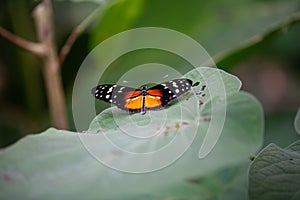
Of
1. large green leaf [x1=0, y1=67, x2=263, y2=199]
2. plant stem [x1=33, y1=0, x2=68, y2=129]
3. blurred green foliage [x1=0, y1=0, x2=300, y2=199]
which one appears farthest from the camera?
blurred green foliage [x1=0, y1=0, x2=300, y2=199]

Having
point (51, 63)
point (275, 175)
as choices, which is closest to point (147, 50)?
point (51, 63)

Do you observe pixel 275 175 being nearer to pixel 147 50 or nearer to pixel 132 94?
pixel 132 94

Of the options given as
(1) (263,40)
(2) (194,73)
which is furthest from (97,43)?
(2) (194,73)

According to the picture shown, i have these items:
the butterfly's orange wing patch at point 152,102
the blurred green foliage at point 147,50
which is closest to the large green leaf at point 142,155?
the butterfly's orange wing patch at point 152,102

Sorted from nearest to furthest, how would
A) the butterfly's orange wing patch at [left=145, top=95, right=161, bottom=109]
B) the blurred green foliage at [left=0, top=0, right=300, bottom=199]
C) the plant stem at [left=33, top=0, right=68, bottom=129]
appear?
the butterfly's orange wing patch at [left=145, top=95, right=161, bottom=109]
the plant stem at [left=33, top=0, right=68, bottom=129]
the blurred green foliage at [left=0, top=0, right=300, bottom=199]

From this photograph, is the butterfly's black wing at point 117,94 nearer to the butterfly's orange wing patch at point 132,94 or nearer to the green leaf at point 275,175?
the butterfly's orange wing patch at point 132,94

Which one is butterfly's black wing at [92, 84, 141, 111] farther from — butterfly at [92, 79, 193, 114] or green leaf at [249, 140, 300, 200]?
green leaf at [249, 140, 300, 200]

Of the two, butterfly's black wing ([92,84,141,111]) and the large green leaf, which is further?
butterfly's black wing ([92,84,141,111])

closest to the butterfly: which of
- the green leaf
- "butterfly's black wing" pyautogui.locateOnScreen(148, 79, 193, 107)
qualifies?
"butterfly's black wing" pyautogui.locateOnScreen(148, 79, 193, 107)
